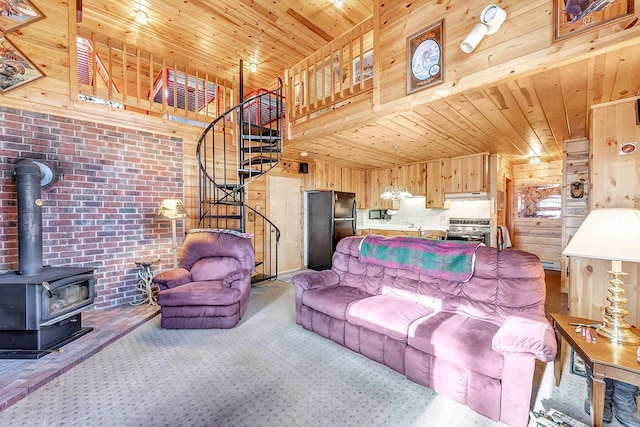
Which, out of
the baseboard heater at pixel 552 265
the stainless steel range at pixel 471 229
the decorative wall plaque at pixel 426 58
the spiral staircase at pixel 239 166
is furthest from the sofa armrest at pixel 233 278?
the baseboard heater at pixel 552 265

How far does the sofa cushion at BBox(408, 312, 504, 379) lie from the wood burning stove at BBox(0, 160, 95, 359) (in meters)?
2.95

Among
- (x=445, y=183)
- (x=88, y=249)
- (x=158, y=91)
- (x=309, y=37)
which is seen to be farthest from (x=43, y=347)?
(x=445, y=183)

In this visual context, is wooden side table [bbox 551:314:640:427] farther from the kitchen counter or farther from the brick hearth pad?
the kitchen counter

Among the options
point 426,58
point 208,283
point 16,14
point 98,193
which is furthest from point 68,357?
point 426,58

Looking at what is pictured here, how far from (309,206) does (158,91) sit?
3.33 metres

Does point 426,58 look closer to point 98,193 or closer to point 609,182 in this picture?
point 609,182

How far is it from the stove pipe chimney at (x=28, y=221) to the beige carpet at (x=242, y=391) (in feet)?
3.40

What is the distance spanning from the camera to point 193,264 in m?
3.40

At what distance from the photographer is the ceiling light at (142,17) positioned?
3278 mm

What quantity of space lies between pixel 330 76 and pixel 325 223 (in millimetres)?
2684

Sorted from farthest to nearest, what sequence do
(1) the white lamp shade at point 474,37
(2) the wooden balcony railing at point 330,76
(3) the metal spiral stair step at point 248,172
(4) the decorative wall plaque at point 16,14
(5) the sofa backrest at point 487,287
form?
1. (3) the metal spiral stair step at point 248,172
2. (2) the wooden balcony railing at point 330,76
3. (4) the decorative wall plaque at point 16,14
4. (1) the white lamp shade at point 474,37
5. (5) the sofa backrest at point 487,287

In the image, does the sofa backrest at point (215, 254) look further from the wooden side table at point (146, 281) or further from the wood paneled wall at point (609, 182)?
the wood paneled wall at point (609, 182)


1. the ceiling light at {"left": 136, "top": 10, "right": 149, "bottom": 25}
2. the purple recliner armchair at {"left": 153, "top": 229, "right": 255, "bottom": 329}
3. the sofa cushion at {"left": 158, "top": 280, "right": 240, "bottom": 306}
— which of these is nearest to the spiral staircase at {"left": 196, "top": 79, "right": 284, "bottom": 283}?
the purple recliner armchair at {"left": 153, "top": 229, "right": 255, "bottom": 329}

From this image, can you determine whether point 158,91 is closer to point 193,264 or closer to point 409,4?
point 193,264
